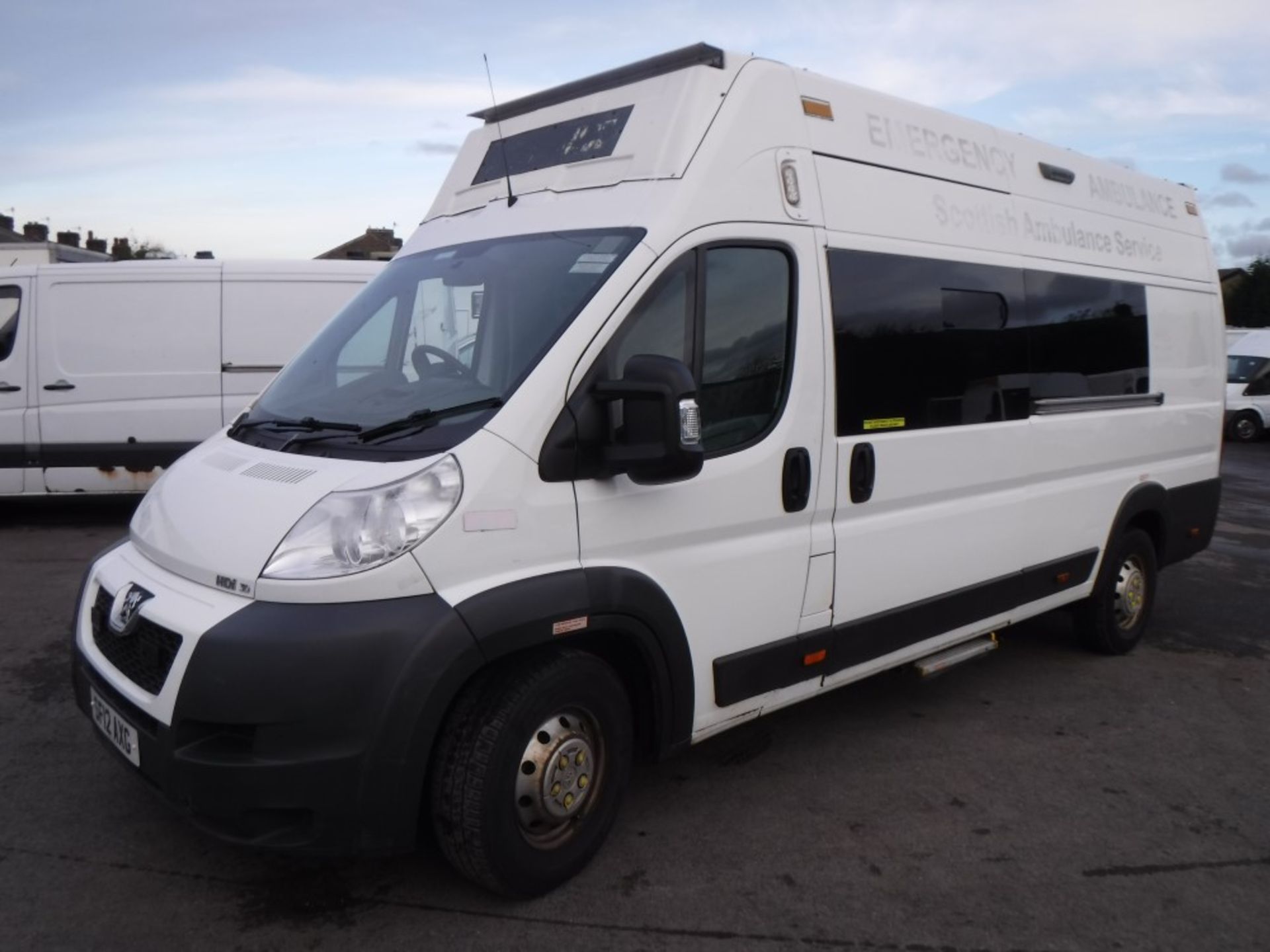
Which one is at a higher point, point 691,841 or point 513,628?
point 513,628

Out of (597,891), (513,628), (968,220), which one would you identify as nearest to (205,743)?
(513,628)

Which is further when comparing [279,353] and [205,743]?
[279,353]

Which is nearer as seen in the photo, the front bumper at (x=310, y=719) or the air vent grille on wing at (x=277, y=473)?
the front bumper at (x=310, y=719)

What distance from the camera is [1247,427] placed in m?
22.4

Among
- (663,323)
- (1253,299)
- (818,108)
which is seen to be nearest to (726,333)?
(663,323)

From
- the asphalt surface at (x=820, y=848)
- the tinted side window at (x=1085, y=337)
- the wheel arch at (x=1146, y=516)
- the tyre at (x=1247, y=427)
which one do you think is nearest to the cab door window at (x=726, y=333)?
the asphalt surface at (x=820, y=848)

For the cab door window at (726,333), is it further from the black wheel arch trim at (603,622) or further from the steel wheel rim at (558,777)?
the steel wheel rim at (558,777)

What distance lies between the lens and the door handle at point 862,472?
13.7 ft

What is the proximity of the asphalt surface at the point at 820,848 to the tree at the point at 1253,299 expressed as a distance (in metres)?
39.5

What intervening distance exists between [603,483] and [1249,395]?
75.0 ft

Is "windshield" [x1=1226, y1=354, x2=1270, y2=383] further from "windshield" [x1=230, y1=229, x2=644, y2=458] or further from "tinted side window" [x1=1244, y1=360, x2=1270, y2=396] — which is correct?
"windshield" [x1=230, y1=229, x2=644, y2=458]

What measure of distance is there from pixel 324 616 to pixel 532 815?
942 mm

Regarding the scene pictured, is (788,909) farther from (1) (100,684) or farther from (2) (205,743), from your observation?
(1) (100,684)

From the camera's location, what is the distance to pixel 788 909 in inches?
134
